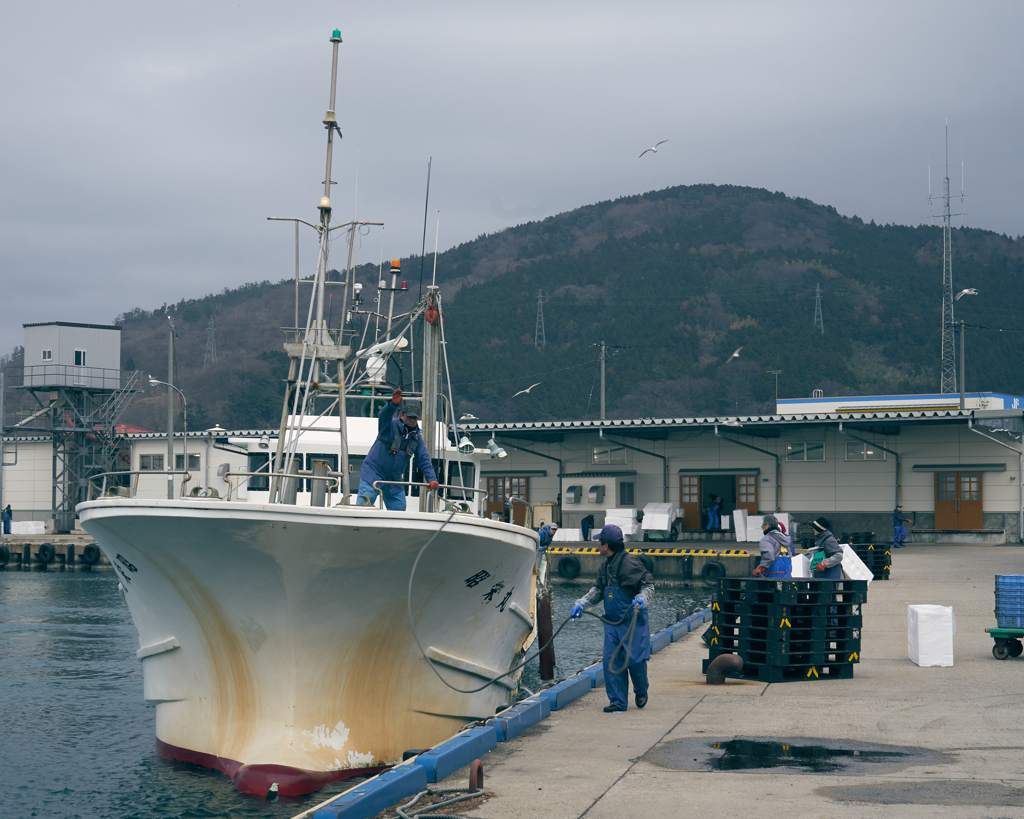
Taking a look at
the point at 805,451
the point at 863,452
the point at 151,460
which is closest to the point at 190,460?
the point at 151,460

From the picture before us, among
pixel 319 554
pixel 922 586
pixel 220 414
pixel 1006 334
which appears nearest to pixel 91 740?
pixel 319 554

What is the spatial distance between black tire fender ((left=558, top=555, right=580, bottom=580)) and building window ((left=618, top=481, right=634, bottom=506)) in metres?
7.19

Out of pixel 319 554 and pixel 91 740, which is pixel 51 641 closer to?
pixel 91 740

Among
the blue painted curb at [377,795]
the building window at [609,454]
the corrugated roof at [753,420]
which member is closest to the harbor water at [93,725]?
the blue painted curb at [377,795]

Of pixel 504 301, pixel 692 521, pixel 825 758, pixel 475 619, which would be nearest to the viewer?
pixel 825 758

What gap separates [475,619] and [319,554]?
2.47 metres

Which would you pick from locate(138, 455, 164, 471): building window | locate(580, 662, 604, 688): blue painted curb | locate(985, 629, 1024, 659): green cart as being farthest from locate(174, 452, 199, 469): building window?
locate(985, 629, 1024, 659): green cart

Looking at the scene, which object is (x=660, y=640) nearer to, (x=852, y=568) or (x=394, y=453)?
(x=852, y=568)

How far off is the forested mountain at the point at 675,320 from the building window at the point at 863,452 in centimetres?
5183

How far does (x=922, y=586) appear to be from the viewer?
22812 millimetres

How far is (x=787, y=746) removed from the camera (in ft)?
26.8

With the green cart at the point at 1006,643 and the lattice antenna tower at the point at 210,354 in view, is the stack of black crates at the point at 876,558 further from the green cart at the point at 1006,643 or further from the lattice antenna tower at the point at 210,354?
the lattice antenna tower at the point at 210,354

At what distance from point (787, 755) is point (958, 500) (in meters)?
30.4

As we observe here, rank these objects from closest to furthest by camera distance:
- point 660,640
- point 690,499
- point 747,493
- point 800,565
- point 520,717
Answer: point 520,717
point 660,640
point 800,565
point 747,493
point 690,499
